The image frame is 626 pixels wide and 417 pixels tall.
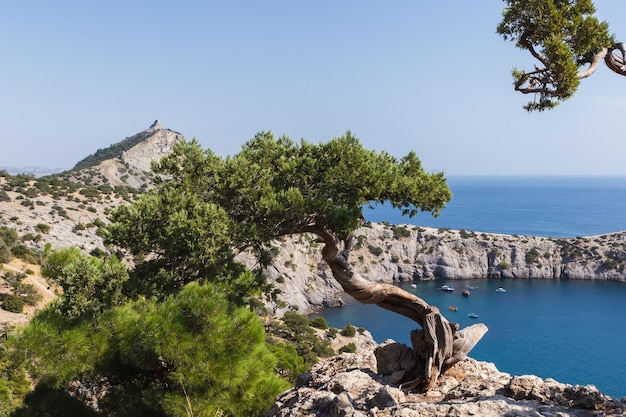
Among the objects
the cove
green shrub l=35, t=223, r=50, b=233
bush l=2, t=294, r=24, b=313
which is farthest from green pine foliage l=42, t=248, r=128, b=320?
the cove

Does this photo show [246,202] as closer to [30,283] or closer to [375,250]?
[30,283]

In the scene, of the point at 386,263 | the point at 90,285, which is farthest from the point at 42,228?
the point at 386,263

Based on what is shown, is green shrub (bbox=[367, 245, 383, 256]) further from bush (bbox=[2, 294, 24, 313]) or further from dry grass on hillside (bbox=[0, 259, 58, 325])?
bush (bbox=[2, 294, 24, 313])

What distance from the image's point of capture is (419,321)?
10.4 meters

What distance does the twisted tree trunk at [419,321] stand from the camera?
9641mm

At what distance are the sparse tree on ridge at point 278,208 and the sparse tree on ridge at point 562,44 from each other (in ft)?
10.5

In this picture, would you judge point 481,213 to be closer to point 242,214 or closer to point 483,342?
point 483,342

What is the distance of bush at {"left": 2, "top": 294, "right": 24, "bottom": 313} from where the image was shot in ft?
73.8

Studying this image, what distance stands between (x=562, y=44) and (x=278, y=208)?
5.97 metres

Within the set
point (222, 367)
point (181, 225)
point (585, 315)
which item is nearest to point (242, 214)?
point (181, 225)

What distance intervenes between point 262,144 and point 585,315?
7754 centimetres

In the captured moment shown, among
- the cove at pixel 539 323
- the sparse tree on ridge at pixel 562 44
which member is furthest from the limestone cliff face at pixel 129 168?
the sparse tree on ridge at pixel 562 44

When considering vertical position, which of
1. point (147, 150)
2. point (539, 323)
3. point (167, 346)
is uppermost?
point (147, 150)

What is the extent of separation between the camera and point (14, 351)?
25.0ft
